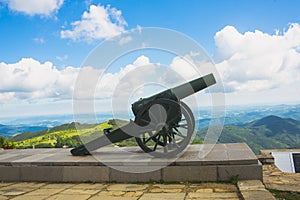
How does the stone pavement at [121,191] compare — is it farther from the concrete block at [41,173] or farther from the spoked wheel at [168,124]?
the spoked wheel at [168,124]

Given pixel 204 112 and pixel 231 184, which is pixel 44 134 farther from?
pixel 231 184

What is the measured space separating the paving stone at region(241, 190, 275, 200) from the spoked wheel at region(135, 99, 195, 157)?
1.64 meters

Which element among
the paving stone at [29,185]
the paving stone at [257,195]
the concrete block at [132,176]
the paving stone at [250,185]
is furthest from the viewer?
the paving stone at [29,185]

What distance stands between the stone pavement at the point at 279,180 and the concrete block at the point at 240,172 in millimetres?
238

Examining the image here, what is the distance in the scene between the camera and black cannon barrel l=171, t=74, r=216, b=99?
599cm

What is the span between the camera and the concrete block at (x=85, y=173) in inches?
222

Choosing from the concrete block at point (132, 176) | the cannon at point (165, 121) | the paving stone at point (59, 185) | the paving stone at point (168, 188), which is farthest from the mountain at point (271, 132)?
the paving stone at point (59, 185)

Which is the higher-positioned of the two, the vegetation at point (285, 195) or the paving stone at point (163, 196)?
the paving stone at point (163, 196)

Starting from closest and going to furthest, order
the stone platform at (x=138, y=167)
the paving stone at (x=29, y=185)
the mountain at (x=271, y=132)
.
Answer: the stone platform at (x=138, y=167) → the paving stone at (x=29, y=185) → the mountain at (x=271, y=132)

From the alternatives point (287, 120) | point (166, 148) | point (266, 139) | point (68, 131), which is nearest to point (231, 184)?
point (166, 148)

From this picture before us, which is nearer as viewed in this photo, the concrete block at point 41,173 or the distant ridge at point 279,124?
the concrete block at point 41,173

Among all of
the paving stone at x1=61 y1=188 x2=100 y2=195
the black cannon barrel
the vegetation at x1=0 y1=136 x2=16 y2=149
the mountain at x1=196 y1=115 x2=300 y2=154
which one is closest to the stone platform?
the paving stone at x1=61 y1=188 x2=100 y2=195

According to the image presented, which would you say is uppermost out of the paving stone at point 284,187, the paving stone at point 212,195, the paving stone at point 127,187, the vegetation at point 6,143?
the vegetation at point 6,143

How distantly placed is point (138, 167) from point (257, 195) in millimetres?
2094
